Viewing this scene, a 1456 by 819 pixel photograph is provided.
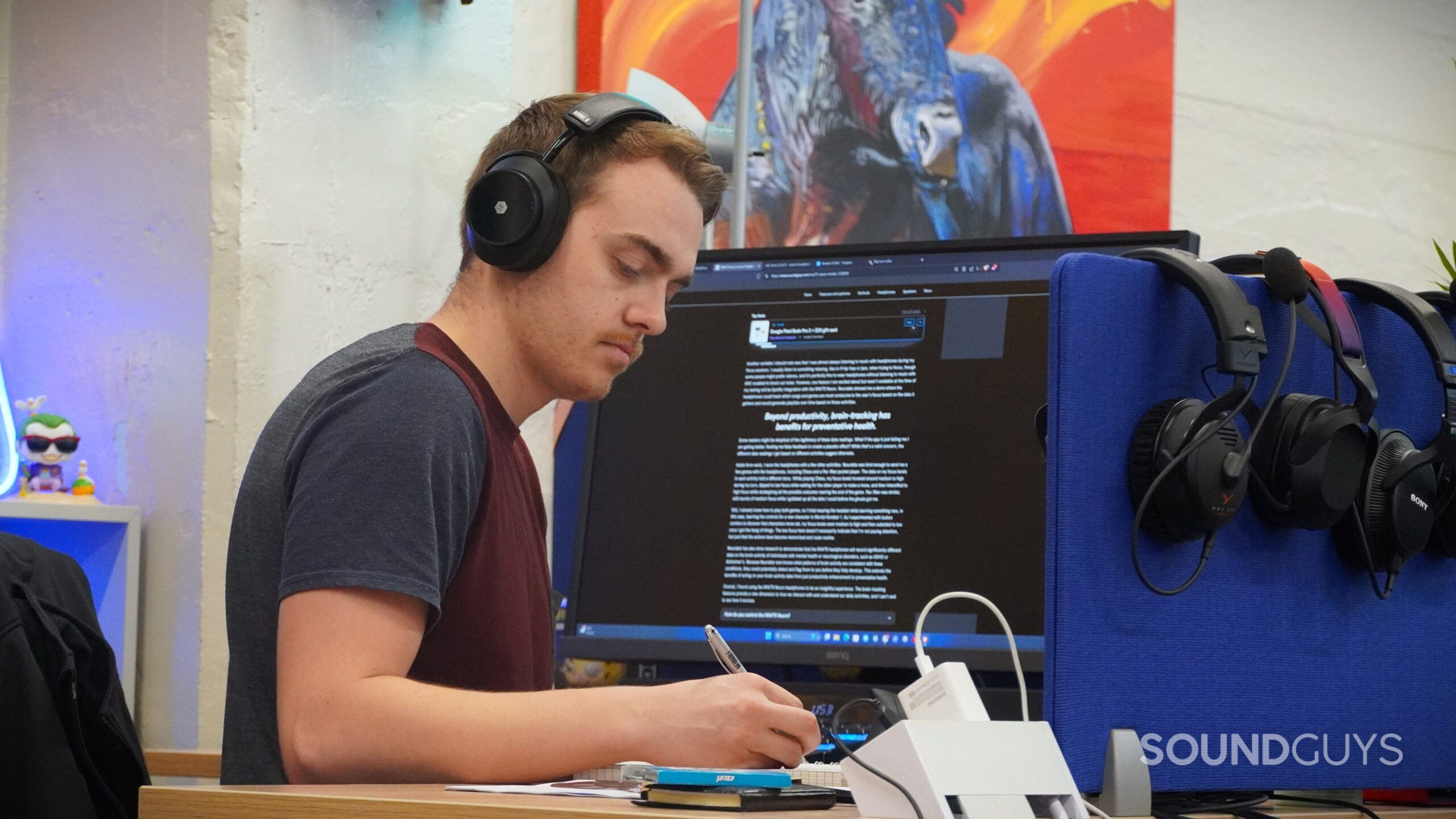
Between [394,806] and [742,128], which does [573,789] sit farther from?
[742,128]

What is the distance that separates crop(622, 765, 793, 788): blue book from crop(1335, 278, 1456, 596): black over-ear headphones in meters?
0.43

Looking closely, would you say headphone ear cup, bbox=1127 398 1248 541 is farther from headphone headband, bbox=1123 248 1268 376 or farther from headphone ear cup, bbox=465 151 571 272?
headphone ear cup, bbox=465 151 571 272

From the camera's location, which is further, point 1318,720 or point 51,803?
point 51,803

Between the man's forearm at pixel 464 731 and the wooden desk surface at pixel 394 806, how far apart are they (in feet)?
0.13

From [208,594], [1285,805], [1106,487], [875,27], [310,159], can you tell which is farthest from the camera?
[875,27]

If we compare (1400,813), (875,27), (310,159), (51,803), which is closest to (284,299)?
(310,159)

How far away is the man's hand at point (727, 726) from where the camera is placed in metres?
0.90

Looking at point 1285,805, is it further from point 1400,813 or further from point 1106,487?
point 1106,487

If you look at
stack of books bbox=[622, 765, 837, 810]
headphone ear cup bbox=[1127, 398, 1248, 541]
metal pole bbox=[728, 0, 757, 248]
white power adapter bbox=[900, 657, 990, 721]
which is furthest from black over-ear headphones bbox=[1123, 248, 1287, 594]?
metal pole bbox=[728, 0, 757, 248]

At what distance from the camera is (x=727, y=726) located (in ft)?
2.94

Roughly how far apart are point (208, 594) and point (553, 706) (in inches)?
37.6

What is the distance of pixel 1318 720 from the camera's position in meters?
0.95

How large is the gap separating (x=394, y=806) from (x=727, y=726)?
0.22 meters

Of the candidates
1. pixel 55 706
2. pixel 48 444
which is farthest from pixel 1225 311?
pixel 48 444
